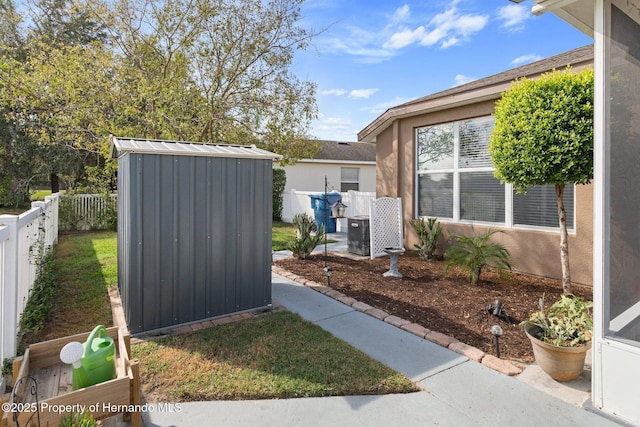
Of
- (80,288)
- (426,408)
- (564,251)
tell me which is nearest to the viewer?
(426,408)

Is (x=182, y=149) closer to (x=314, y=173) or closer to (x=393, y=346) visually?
(x=393, y=346)

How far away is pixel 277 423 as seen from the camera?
2.31 m

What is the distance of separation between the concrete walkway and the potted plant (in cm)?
27

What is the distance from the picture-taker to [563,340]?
9.23ft

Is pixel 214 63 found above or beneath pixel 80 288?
above

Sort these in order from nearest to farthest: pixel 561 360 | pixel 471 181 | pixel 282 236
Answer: pixel 561 360 < pixel 471 181 < pixel 282 236

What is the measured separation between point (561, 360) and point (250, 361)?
8.32 feet

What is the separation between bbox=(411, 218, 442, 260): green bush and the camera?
7.13 m

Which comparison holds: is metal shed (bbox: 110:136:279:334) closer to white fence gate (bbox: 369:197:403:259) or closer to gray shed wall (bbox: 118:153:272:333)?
gray shed wall (bbox: 118:153:272:333)

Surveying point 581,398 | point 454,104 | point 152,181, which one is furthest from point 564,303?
point 454,104

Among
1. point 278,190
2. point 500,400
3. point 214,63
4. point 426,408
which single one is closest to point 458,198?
point 500,400

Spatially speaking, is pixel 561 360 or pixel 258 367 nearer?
pixel 561 360

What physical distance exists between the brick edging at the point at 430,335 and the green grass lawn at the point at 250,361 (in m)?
0.78

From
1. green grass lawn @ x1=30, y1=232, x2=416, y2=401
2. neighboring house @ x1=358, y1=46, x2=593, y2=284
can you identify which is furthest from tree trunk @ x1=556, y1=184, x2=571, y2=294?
green grass lawn @ x1=30, y1=232, x2=416, y2=401
